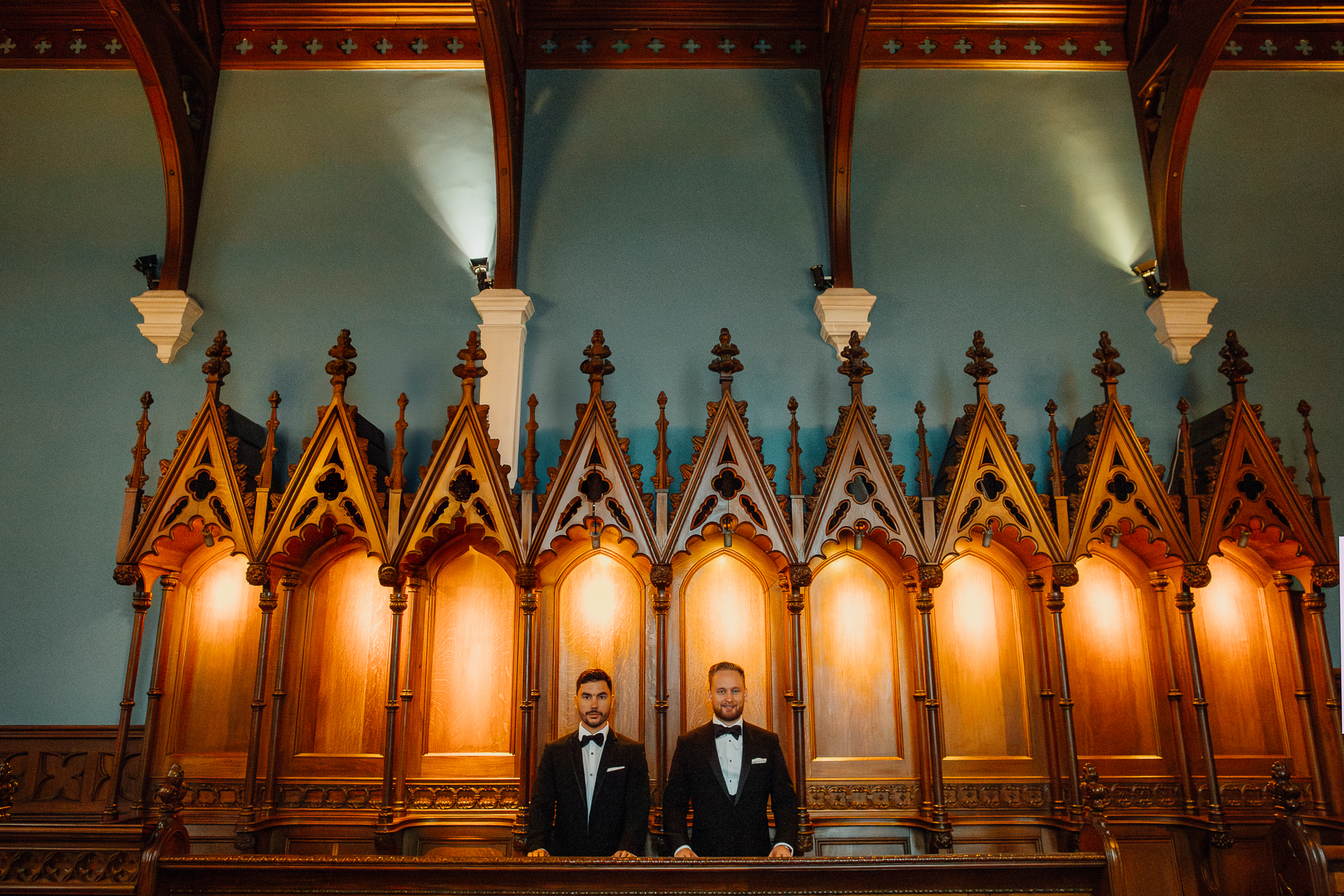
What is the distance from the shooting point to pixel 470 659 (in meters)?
5.97

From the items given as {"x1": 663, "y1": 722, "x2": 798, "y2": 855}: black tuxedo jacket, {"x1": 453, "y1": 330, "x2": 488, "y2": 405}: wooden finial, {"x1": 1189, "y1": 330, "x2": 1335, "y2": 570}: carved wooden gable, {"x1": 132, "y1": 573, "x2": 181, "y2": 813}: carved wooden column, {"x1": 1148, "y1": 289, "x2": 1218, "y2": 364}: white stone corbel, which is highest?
{"x1": 1148, "y1": 289, "x2": 1218, "y2": 364}: white stone corbel

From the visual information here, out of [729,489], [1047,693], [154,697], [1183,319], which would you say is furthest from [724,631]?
[1183,319]

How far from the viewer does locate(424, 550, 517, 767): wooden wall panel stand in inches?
229

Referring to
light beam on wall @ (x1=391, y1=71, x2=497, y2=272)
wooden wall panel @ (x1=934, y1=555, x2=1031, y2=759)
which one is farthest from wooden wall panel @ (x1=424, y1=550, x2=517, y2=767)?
wooden wall panel @ (x1=934, y1=555, x2=1031, y2=759)

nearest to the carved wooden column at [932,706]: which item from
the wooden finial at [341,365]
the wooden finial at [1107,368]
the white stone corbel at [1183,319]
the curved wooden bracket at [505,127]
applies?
the wooden finial at [1107,368]

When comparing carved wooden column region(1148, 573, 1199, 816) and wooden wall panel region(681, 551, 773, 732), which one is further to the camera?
wooden wall panel region(681, 551, 773, 732)

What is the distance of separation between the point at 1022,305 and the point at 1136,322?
84cm

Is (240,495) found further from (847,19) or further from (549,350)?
(847,19)

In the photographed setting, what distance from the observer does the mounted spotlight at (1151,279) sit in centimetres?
680

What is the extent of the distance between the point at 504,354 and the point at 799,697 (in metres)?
3.08

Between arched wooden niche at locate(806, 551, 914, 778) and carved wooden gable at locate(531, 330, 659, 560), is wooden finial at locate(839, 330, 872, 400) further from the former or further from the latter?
carved wooden gable at locate(531, 330, 659, 560)

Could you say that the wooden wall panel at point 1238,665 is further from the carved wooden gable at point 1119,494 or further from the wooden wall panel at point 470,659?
the wooden wall panel at point 470,659

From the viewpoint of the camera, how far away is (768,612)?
6.02 m

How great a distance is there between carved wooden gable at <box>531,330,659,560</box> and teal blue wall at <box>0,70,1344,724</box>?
737mm
